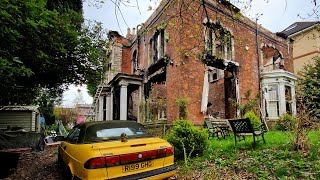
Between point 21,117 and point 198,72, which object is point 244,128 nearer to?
point 198,72

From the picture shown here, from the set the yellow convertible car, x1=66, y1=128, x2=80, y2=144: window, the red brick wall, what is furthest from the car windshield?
the red brick wall

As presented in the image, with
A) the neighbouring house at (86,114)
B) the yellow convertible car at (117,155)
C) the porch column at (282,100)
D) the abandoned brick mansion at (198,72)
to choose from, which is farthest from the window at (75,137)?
the neighbouring house at (86,114)

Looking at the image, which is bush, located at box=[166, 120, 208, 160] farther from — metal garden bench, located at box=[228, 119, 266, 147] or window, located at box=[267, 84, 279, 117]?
window, located at box=[267, 84, 279, 117]

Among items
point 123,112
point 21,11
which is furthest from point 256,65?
point 21,11

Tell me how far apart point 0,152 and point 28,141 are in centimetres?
213

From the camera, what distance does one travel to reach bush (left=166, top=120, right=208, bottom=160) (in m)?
7.01

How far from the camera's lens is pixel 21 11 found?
533cm

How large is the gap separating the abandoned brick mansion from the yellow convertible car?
7328mm

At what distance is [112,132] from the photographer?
193 inches

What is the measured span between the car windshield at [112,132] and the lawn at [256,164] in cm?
161

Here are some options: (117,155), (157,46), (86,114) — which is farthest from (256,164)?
(86,114)

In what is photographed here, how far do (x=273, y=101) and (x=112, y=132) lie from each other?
14.6m

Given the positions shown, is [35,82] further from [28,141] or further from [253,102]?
[253,102]

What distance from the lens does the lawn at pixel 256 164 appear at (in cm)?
475
